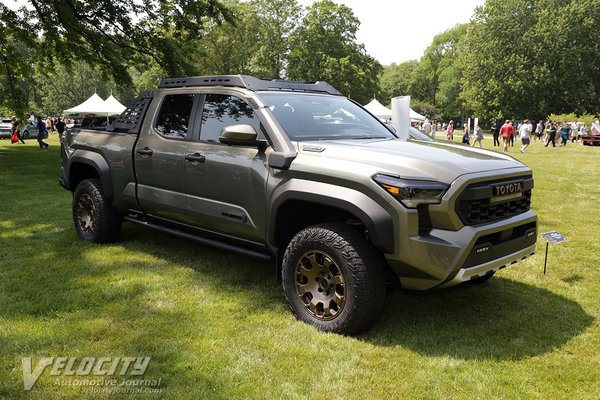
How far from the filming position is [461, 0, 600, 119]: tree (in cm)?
5147

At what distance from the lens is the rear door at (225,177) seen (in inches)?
162

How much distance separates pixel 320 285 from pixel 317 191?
73 centimetres


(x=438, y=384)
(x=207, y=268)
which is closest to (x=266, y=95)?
(x=207, y=268)

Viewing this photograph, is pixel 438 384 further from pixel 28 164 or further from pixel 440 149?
pixel 28 164

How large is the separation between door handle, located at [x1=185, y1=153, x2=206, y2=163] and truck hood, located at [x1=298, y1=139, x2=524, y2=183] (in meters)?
1.05

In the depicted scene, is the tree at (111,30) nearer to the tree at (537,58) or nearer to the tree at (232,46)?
the tree at (232,46)

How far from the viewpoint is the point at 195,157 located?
453 centimetres

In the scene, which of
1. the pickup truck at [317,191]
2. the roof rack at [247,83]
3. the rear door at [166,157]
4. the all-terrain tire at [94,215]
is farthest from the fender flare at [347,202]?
the all-terrain tire at [94,215]

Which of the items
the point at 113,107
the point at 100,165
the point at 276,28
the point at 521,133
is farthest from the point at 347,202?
the point at 276,28

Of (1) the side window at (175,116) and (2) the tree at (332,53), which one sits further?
(2) the tree at (332,53)

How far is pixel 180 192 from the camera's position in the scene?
187 inches

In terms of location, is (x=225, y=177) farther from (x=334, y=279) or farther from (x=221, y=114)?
(x=334, y=279)

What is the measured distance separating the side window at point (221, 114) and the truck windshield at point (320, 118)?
0.68 feet

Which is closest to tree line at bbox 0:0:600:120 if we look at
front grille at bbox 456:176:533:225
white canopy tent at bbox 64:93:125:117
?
white canopy tent at bbox 64:93:125:117
